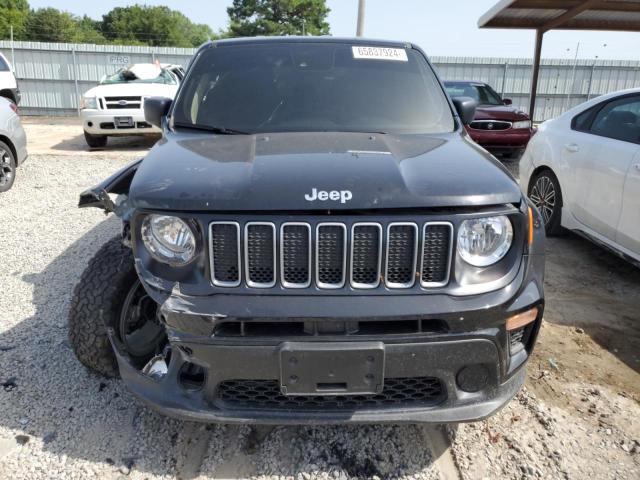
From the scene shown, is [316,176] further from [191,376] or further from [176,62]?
[176,62]

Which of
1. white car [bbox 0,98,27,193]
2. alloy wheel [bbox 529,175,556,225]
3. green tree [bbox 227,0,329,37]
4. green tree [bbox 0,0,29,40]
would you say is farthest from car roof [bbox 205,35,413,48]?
green tree [bbox 0,0,29,40]

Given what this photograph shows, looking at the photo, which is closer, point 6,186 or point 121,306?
point 121,306

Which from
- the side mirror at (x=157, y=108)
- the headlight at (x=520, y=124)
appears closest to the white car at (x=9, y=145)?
the side mirror at (x=157, y=108)

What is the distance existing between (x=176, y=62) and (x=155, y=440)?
20.9 meters

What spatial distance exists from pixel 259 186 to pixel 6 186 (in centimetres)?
674

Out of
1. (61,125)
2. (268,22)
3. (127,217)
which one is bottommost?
(61,125)

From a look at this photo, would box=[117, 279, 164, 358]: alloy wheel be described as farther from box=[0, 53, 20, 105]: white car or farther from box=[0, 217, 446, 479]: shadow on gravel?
box=[0, 53, 20, 105]: white car

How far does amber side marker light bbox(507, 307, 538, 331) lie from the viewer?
207 centimetres

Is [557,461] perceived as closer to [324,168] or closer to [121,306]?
[324,168]

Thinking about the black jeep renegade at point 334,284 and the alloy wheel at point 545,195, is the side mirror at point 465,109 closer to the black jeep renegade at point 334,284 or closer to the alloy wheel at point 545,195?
the black jeep renegade at point 334,284

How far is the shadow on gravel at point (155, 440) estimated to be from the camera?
2.36 meters

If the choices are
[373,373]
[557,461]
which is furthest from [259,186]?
[557,461]

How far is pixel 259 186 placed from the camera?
80.0 inches

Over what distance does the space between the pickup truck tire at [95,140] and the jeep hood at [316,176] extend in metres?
9.72
